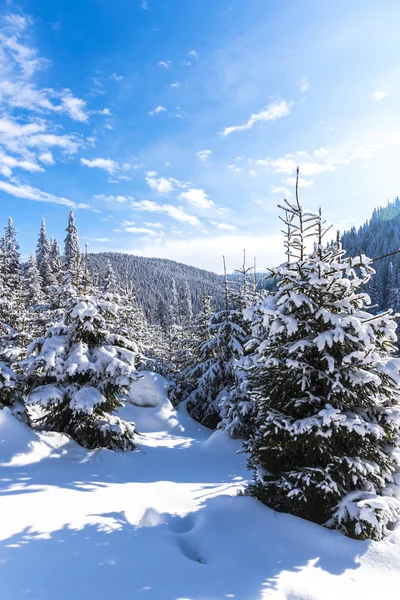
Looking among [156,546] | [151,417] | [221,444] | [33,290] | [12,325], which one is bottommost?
[221,444]

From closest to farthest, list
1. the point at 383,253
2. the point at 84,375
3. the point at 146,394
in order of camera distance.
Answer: the point at 84,375, the point at 146,394, the point at 383,253

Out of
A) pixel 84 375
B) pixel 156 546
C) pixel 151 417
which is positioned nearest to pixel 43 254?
pixel 151 417

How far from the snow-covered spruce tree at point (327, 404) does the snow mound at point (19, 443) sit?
560cm

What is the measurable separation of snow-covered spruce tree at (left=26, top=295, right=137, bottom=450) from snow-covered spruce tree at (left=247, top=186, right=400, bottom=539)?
4.95 meters

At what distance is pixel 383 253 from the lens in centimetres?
11856

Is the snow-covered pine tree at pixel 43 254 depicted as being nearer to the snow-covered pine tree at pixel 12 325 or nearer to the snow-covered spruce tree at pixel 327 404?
the snow-covered pine tree at pixel 12 325

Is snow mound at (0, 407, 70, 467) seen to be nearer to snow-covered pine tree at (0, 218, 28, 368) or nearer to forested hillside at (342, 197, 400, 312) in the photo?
snow-covered pine tree at (0, 218, 28, 368)

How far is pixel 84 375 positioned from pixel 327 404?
738 centimetres

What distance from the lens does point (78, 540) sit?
16.1 ft

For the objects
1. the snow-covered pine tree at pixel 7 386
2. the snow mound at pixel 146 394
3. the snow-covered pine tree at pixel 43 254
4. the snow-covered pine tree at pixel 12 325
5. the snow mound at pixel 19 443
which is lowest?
the snow mound at pixel 146 394

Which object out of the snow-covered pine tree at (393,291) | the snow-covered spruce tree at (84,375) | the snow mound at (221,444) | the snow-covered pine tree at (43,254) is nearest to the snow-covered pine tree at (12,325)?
the snow-covered spruce tree at (84,375)

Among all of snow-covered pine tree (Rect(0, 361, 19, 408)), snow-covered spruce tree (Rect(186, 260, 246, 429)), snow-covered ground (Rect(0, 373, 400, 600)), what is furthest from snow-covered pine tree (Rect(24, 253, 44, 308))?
snow-covered ground (Rect(0, 373, 400, 600))

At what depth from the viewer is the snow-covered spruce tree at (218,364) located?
1733 cm

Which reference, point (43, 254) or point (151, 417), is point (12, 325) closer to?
point (151, 417)
